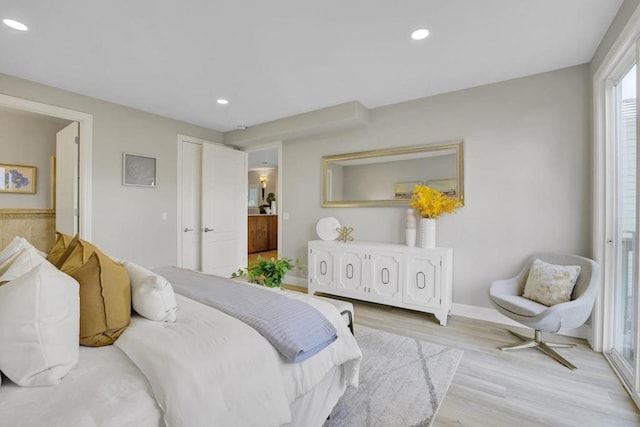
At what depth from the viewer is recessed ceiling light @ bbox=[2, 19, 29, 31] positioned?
204 cm

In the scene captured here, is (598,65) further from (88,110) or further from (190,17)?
(88,110)

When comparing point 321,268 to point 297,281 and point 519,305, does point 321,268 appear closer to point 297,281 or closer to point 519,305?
point 297,281

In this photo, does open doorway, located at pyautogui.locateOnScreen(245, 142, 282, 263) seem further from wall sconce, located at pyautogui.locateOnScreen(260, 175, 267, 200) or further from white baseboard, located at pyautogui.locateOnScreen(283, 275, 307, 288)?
white baseboard, located at pyautogui.locateOnScreen(283, 275, 307, 288)

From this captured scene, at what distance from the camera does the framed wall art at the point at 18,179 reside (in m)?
3.95

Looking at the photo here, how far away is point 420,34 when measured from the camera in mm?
2186

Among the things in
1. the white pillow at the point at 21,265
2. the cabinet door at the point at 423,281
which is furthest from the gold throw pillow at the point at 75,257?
the cabinet door at the point at 423,281

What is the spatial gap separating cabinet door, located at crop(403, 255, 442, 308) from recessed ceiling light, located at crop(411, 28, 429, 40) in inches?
77.2

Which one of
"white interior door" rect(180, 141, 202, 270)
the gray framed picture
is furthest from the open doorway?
the gray framed picture

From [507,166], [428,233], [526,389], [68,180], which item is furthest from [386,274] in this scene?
[68,180]

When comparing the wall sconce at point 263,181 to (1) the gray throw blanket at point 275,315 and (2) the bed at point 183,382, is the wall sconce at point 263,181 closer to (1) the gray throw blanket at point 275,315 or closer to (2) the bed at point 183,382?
(1) the gray throw blanket at point 275,315

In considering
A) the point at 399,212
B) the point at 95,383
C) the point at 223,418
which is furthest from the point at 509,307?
the point at 95,383

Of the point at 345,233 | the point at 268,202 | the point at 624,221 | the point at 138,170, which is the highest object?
the point at 138,170

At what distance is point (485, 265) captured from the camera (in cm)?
304

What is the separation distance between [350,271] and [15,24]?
3.56 metres
